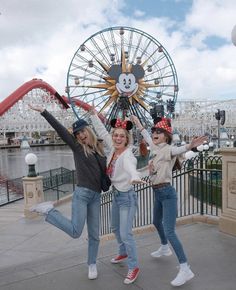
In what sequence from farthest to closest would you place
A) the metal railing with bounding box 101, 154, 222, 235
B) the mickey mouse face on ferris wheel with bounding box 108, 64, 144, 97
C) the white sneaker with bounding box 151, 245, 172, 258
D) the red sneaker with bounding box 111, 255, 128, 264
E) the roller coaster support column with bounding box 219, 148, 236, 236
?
1. the mickey mouse face on ferris wheel with bounding box 108, 64, 144, 97
2. the metal railing with bounding box 101, 154, 222, 235
3. the roller coaster support column with bounding box 219, 148, 236, 236
4. the white sneaker with bounding box 151, 245, 172, 258
5. the red sneaker with bounding box 111, 255, 128, 264

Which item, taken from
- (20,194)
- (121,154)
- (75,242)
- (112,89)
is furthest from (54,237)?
(112,89)

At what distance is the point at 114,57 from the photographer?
89.5 feet

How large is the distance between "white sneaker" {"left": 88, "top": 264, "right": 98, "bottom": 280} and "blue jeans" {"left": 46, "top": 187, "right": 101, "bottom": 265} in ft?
0.78

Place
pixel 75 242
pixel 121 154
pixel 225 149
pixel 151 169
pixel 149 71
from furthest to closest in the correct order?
pixel 149 71 → pixel 75 242 → pixel 225 149 → pixel 151 169 → pixel 121 154

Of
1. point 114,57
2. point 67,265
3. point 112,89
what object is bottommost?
point 67,265

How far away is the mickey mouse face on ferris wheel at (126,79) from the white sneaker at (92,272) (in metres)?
22.5

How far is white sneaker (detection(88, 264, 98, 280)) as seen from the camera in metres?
3.83

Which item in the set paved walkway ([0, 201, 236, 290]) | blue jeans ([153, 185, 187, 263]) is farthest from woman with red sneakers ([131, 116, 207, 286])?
paved walkway ([0, 201, 236, 290])

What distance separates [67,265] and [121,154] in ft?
5.33

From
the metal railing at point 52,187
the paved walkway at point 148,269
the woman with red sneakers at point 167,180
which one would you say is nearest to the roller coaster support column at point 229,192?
the paved walkway at point 148,269

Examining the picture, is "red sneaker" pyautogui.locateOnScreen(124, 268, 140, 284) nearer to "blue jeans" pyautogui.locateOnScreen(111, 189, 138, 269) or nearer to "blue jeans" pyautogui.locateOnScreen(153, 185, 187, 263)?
"blue jeans" pyautogui.locateOnScreen(111, 189, 138, 269)

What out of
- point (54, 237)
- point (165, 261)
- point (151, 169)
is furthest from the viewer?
point (54, 237)

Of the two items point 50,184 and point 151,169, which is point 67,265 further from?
point 50,184

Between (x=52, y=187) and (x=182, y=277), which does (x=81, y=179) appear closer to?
(x=182, y=277)
